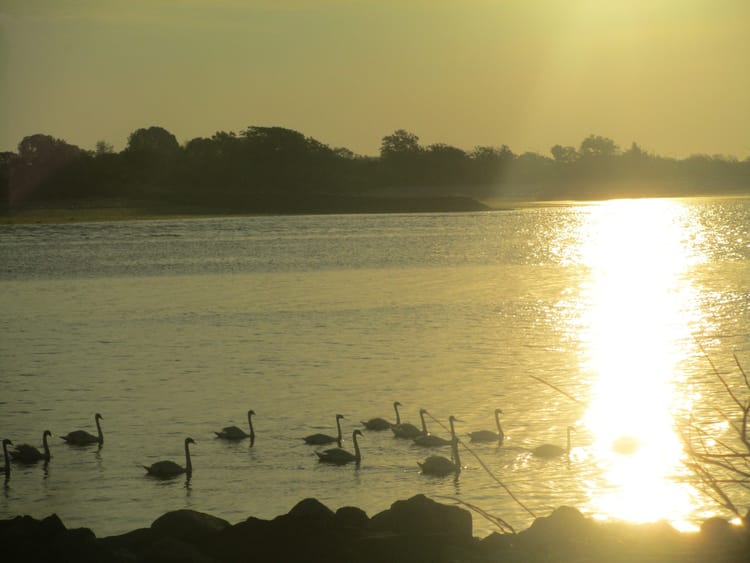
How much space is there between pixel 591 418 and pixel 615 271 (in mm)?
31165

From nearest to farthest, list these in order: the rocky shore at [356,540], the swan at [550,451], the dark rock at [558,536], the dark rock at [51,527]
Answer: the rocky shore at [356,540] < the dark rock at [558,536] < the dark rock at [51,527] < the swan at [550,451]

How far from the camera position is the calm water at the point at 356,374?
11.8 meters

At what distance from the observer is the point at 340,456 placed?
41.8ft

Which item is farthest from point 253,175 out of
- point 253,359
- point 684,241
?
point 253,359

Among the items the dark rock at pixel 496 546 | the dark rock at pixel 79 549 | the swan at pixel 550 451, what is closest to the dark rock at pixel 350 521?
the dark rock at pixel 496 546

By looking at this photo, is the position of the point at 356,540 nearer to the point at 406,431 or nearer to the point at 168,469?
→ the point at 168,469

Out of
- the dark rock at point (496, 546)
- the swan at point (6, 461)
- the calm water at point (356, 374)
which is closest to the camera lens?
the dark rock at point (496, 546)

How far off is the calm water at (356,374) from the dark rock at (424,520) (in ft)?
4.56

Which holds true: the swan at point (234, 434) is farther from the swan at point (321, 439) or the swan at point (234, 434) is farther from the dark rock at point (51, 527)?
the dark rock at point (51, 527)

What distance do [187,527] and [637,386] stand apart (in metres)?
9.66

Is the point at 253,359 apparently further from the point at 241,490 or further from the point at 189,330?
the point at 241,490

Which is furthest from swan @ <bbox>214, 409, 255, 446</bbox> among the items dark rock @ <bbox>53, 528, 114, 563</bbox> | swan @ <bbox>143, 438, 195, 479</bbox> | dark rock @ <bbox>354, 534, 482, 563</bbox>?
dark rock @ <bbox>354, 534, 482, 563</bbox>

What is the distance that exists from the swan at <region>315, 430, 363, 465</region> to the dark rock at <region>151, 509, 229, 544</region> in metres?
3.61

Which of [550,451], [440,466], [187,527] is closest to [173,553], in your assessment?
[187,527]
